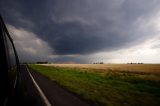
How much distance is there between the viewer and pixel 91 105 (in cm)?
800

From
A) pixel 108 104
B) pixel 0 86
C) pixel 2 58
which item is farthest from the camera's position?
pixel 108 104

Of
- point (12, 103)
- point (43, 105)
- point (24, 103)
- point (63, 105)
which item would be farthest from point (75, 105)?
point (12, 103)

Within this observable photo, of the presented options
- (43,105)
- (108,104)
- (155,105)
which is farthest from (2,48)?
(155,105)

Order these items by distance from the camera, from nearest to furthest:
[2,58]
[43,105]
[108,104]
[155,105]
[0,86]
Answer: [0,86], [2,58], [43,105], [108,104], [155,105]

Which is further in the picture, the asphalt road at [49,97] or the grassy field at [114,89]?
the grassy field at [114,89]

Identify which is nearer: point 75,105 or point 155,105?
point 75,105

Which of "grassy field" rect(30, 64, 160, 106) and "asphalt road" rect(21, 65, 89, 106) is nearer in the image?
"asphalt road" rect(21, 65, 89, 106)

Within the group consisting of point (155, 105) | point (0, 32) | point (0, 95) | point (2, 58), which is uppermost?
point (0, 32)

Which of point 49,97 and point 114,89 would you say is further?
point 114,89

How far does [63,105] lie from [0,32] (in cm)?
471

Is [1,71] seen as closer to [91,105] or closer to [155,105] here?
[91,105]

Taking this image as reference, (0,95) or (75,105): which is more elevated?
(0,95)

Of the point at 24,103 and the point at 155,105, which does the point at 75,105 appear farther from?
the point at 155,105

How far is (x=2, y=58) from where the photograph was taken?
4238 millimetres
